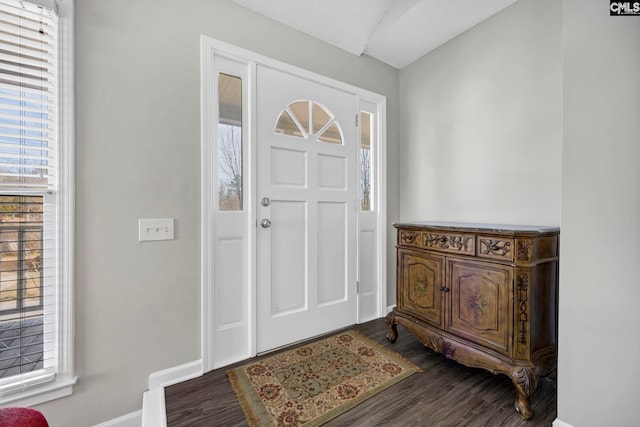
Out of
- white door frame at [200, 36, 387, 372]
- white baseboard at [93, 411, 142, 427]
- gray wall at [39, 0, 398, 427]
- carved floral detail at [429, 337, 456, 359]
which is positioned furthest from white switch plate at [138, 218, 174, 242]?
carved floral detail at [429, 337, 456, 359]

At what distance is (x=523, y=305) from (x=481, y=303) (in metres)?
0.20

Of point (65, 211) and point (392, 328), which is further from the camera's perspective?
point (392, 328)

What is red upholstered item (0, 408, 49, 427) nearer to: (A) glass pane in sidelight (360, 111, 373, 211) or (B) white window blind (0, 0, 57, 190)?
(B) white window blind (0, 0, 57, 190)

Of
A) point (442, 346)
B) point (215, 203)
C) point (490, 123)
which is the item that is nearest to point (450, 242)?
point (442, 346)

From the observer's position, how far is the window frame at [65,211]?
1.33m

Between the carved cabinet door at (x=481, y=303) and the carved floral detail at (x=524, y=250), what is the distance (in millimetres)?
84

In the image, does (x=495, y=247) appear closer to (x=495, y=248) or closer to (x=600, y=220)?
(x=495, y=248)

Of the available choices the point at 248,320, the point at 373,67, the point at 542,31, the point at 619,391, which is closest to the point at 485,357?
the point at 619,391

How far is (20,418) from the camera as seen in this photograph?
83 cm

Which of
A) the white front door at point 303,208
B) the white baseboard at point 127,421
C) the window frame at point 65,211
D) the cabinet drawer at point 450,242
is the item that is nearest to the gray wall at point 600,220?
the cabinet drawer at point 450,242

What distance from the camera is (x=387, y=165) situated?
2635mm

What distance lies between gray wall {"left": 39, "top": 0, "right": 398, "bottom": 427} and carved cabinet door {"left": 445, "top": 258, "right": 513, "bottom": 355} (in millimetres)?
1570

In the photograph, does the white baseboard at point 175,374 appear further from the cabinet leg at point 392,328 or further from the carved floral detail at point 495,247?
the carved floral detail at point 495,247

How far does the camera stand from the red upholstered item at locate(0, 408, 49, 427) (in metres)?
0.81
